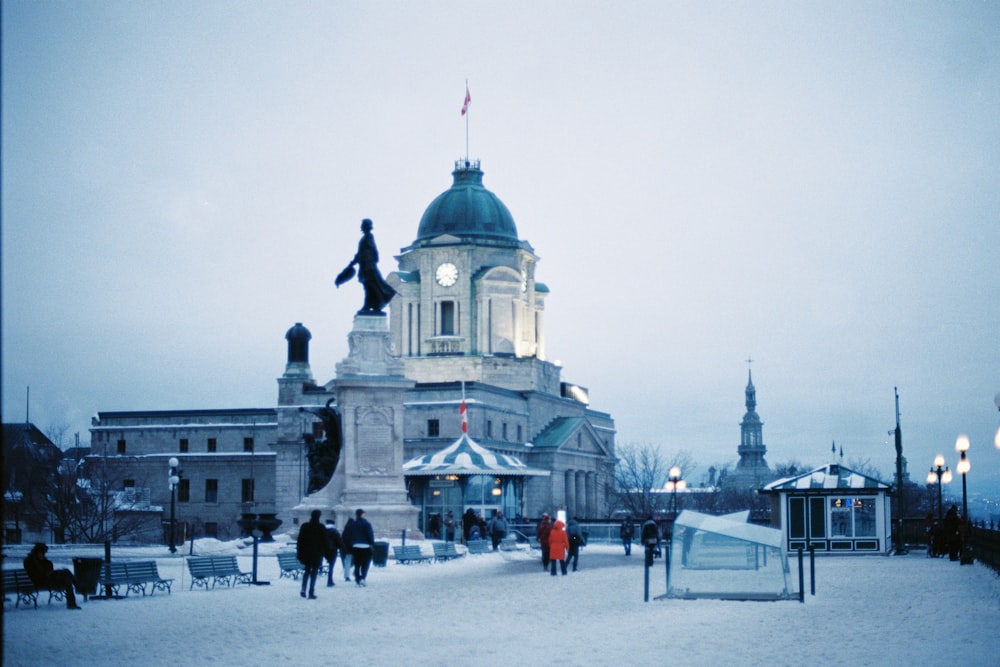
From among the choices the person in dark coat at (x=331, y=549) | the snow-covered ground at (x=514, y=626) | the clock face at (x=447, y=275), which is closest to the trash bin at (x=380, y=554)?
the snow-covered ground at (x=514, y=626)

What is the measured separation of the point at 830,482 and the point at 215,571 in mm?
24570

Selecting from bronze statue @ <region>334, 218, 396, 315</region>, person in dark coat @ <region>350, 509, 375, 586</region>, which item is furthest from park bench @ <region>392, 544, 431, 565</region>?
bronze statue @ <region>334, 218, 396, 315</region>

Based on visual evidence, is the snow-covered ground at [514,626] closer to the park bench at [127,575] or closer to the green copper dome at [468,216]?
the park bench at [127,575]

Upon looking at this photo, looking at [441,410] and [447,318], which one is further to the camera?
[447,318]

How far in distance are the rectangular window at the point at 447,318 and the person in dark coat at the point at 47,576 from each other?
75334 mm

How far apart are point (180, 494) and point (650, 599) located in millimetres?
75977

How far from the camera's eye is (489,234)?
97.8 m

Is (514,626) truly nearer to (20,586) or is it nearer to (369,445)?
(20,586)

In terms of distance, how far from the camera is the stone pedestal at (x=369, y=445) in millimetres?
39062

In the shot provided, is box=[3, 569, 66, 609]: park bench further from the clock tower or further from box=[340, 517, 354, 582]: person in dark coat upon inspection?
the clock tower

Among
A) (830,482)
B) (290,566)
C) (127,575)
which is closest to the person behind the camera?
(127,575)

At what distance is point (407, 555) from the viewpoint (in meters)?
34.9

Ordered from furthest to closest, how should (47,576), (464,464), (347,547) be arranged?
1. (464,464)
2. (347,547)
3. (47,576)

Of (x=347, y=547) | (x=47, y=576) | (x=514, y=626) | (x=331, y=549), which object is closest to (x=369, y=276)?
(x=347, y=547)
